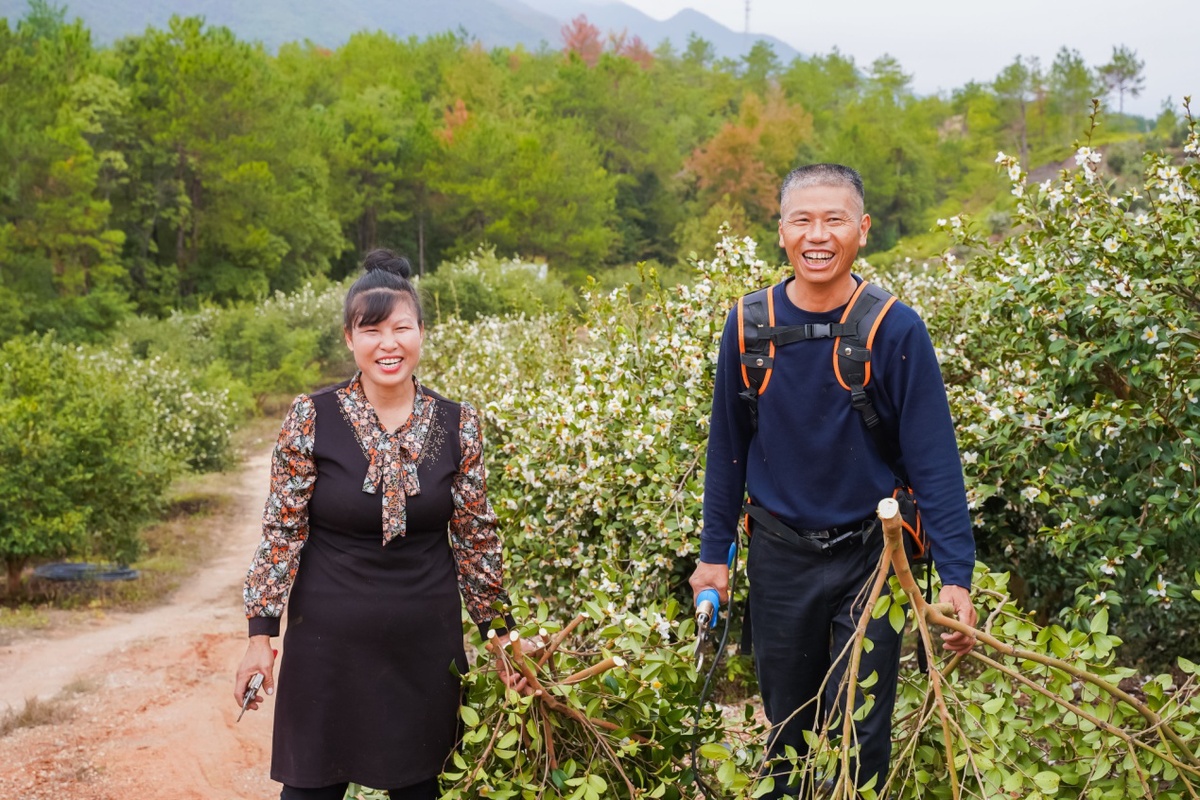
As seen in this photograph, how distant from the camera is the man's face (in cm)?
272

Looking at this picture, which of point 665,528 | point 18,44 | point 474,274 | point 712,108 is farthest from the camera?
point 712,108

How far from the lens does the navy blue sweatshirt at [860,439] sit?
8.69ft

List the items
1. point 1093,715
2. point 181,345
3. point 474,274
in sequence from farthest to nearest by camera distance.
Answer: point 474,274 < point 181,345 < point 1093,715

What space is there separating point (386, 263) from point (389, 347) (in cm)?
Answer: 29

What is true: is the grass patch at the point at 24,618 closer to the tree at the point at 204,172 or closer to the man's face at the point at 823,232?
the man's face at the point at 823,232

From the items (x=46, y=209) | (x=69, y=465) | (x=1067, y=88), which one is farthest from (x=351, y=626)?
(x=1067, y=88)

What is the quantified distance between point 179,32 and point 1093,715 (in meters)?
36.8

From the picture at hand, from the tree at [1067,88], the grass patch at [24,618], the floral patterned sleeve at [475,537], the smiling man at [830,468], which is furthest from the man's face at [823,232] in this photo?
the tree at [1067,88]

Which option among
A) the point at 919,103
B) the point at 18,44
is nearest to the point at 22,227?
the point at 18,44

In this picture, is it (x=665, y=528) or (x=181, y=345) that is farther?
(x=181, y=345)

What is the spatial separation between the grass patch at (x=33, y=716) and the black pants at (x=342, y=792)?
13.3 ft

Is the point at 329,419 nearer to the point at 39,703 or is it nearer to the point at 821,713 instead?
the point at 821,713

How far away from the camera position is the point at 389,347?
9.68 feet

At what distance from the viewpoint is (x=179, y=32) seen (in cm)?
3478
